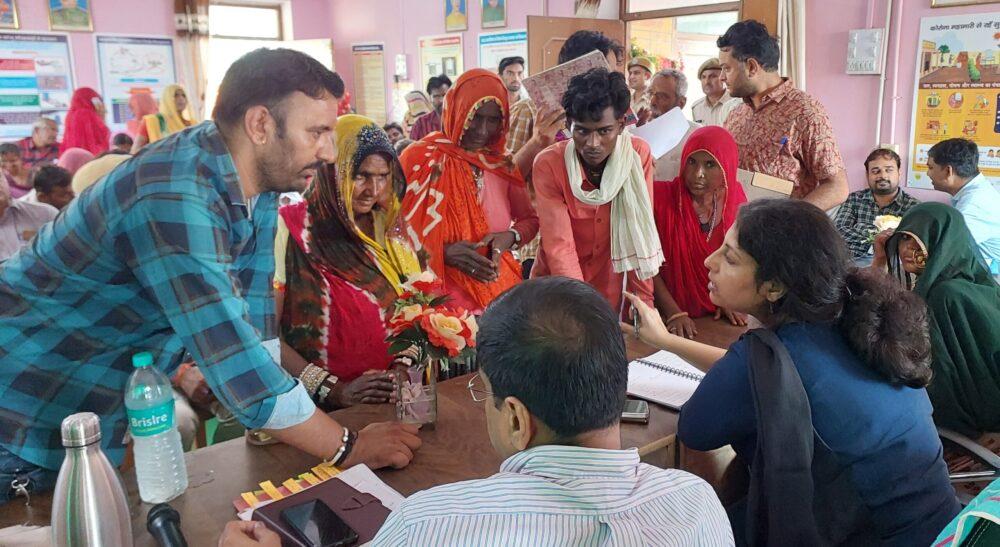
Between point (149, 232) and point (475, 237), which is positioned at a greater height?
point (149, 232)

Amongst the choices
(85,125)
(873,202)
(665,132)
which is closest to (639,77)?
(873,202)

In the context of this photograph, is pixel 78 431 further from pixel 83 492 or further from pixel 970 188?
pixel 970 188

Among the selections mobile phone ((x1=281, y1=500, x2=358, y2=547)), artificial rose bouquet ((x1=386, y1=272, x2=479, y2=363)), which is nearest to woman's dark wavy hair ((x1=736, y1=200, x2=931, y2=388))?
artificial rose bouquet ((x1=386, y1=272, x2=479, y2=363))

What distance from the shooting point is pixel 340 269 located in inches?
84.7

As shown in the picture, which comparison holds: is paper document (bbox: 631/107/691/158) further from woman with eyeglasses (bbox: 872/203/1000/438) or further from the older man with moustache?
the older man with moustache

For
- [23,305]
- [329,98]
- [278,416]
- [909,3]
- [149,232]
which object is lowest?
[278,416]

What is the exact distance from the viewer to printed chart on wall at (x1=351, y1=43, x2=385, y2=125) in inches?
400

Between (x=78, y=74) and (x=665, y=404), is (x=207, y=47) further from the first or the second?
(x=665, y=404)

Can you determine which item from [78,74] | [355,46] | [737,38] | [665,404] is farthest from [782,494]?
[355,46]

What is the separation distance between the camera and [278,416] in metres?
1.34

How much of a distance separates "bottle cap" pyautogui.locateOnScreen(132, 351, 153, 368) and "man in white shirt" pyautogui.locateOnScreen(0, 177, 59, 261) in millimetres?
2830

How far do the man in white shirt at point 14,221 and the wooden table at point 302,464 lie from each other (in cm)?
272

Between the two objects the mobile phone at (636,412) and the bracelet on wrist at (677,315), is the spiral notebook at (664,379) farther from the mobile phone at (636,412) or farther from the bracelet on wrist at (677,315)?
the bracelet on wrist at (677,315)

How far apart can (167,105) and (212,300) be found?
6.27m
